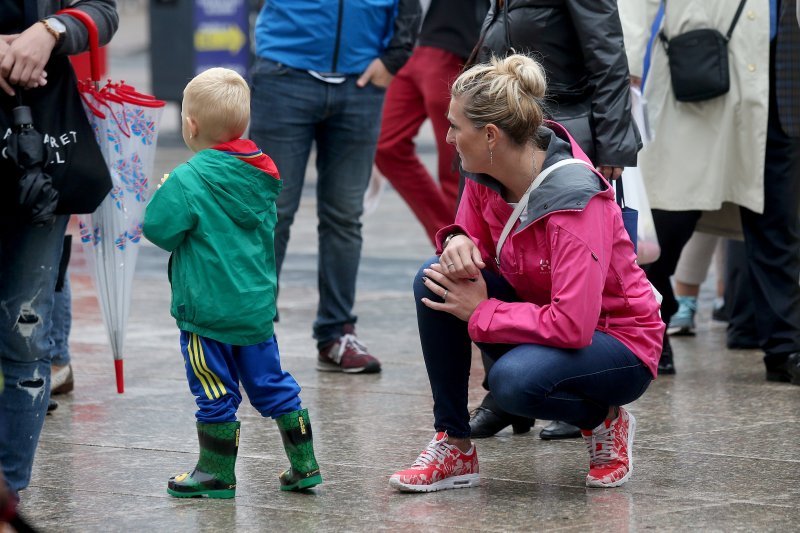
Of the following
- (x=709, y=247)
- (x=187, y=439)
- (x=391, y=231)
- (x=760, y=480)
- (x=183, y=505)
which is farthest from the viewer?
(x=391, y=231)

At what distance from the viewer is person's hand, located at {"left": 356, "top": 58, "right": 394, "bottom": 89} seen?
232 inches

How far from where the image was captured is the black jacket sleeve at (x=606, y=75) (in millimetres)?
4559

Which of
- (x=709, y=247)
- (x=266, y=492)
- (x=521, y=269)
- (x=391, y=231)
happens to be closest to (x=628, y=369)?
(x=521, y=269)

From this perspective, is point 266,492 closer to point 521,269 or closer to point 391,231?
point 521,269

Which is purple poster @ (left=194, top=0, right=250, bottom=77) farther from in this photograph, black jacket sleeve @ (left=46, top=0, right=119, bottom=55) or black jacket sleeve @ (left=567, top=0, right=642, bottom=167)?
black jacket sleeve @ (left=46, top=0, right=119, bottom=55)

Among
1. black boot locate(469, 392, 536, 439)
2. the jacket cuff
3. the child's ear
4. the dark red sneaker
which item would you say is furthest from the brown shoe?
the jacket cuff

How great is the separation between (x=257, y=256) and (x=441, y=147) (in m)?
3.43

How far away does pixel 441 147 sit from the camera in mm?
7273

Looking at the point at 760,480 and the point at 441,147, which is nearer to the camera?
the point at 760,480

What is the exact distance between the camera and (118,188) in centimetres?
463

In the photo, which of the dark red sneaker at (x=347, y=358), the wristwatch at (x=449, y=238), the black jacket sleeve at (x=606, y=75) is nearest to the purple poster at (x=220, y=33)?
the dark red sneaker at (x=347, y=358)

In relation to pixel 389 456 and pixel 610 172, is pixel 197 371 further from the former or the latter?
pixel 610 172

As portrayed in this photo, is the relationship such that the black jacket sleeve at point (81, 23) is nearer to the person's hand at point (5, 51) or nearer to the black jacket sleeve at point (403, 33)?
the person's hand at point (5, 51)

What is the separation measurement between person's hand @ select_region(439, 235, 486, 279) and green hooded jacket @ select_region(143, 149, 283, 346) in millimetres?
532
